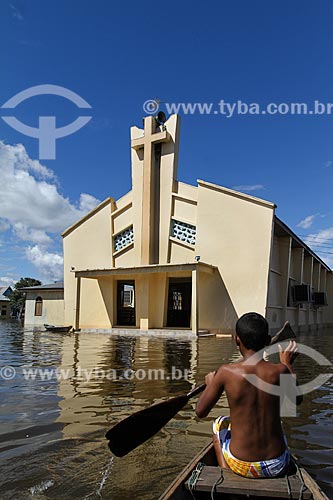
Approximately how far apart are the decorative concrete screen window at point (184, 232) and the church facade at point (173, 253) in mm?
51

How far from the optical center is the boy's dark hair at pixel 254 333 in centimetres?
245

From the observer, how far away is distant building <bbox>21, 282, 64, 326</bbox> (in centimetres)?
2755

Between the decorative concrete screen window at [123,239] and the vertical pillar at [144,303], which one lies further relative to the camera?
the decorative concrete screen window at [123,239]

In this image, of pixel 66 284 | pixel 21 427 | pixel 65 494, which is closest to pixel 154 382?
pixel 21 427

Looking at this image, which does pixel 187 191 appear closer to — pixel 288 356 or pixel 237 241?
pixel 237 241

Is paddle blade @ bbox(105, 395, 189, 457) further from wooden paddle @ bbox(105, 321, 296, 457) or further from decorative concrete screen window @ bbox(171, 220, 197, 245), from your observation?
decorative concrete screen window @ bbox(171, 220, 197, 245)

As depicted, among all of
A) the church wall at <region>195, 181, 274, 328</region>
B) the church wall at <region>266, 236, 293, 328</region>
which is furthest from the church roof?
the church wall at <region>266, 236, 293, 328</region>

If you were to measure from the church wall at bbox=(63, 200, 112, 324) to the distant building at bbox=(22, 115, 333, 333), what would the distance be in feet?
0.19

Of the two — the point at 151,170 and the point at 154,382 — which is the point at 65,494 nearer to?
the point at 154,382

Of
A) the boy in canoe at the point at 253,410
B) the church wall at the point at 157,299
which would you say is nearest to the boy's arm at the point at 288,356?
the boy in canoe at the point at 253,410

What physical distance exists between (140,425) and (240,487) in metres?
1.17

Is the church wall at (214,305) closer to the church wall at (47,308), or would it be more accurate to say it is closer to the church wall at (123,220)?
the church wall at (123,220)

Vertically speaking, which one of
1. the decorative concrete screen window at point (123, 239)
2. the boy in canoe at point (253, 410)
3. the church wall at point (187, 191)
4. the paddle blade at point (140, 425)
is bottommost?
the paddle blade at point (140, 425)

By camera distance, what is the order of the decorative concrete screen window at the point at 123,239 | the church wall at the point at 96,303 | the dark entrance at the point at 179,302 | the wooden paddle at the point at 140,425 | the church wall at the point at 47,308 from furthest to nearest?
the church wall at the point at 47,308 → the dark entrance at the point at 179,302 → the church wall at the point at 96,303 → the decorative concrete screen window at the point at 123,239 → the wooden paddle at the point at 140,425
